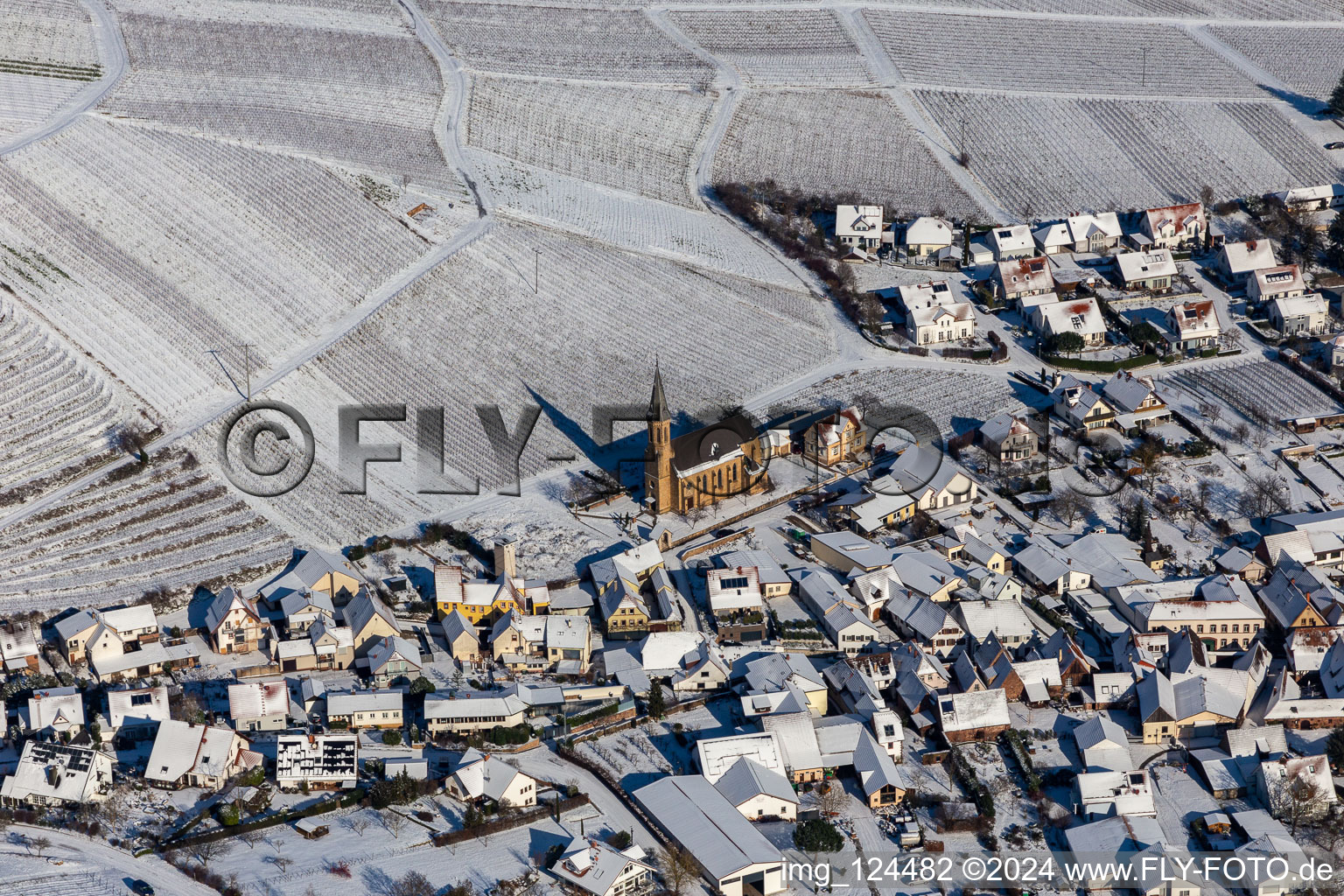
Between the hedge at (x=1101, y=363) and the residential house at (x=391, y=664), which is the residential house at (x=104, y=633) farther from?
the hedge at (x=1101, y=363)

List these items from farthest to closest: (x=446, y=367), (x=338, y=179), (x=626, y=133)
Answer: (x=626, y=133), (x=338, y=179), (x=446, y=367)

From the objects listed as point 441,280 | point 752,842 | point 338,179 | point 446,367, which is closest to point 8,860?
point 752,842

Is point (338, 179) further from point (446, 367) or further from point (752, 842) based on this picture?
point (752, 842)

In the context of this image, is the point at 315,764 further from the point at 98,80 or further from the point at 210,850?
the point at 98,80

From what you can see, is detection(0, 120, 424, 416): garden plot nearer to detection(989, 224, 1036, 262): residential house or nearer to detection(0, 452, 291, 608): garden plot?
detection(0, 452, 291, 608): garden plot

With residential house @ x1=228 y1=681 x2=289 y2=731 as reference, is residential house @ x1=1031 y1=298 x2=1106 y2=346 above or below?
above

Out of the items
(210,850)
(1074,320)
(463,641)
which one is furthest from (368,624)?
(1074,320)

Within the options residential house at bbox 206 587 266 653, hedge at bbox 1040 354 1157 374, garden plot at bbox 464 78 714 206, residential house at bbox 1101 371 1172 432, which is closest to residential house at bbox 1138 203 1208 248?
hedge at bbox 1040 354 1157 374
